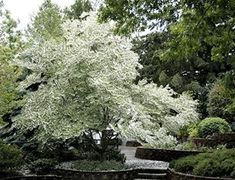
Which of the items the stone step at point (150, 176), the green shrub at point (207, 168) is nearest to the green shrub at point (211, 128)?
the stone step at point (150, 176)

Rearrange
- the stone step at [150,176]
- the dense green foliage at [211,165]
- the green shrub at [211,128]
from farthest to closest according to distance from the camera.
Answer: the green shrub at [211,128], the stone step at [150,176], the dense green foliage at [211,165]

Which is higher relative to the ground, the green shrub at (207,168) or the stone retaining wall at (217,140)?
the stone retaining wall at (217,140)

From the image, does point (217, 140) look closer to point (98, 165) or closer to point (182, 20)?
point (98, 165)

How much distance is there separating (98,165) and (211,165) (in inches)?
138

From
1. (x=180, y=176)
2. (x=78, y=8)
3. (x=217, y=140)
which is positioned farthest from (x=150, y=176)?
(x=78, y=8)

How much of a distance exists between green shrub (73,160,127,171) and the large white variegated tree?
988 mm

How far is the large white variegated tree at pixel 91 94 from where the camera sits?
12406mm

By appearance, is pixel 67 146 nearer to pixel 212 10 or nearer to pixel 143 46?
pixel 212 10

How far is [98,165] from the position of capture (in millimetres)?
12773

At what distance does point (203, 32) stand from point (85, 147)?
8.09m

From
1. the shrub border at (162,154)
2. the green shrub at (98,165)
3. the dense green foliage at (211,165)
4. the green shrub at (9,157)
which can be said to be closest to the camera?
the dense green foliage at (211,165)

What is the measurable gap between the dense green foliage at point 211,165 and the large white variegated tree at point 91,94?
1.33m

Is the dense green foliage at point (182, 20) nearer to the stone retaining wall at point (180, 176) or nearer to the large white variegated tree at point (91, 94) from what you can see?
the stone retaining wall at point (180, 176)

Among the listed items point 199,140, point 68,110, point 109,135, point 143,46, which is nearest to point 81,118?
point 68,110
